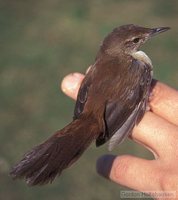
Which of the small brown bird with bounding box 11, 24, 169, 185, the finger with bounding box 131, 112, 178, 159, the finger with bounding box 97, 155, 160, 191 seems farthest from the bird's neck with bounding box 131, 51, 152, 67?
the finger with bounding box 97, 155, 160, 191

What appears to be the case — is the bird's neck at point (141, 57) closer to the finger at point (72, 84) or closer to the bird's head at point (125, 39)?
the bird's head at point (125, 39)

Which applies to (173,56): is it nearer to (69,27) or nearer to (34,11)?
(69,27)

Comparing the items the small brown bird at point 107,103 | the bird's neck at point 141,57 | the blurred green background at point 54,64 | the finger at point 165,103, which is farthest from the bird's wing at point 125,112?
the blurred green background at point 54,64

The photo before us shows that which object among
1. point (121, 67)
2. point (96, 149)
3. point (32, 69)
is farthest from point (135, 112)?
point (32, 69)

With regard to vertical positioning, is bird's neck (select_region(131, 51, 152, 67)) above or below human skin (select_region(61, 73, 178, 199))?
above

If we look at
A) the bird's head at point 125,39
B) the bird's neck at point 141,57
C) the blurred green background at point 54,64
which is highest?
the bird's head at point 125,39

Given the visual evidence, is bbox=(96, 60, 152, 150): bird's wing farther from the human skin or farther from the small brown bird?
the human skin

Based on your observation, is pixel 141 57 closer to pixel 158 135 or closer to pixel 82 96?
pixel 82 96

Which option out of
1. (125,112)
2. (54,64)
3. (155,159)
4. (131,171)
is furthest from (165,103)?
(54,64)
